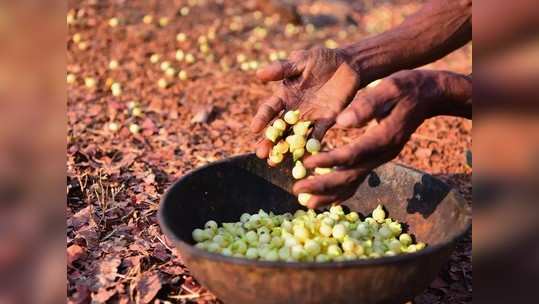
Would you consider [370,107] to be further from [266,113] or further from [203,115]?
[203,115]

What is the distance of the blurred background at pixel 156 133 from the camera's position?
5.64 feet

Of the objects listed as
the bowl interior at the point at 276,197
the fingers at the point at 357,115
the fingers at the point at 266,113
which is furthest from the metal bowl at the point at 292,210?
the fingers at the point at 357,115

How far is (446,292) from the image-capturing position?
130 inches

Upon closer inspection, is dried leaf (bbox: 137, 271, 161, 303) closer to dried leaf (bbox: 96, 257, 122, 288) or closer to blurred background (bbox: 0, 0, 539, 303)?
blurred background (bbox: 0, 0, 539, 303)

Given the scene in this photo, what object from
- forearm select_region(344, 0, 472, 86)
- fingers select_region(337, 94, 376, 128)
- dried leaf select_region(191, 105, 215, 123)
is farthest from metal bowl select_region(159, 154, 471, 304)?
dried leaf select_region(191, 105, 215, 123)

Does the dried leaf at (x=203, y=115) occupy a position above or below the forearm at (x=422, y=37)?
below

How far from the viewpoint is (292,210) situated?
11.3 ft

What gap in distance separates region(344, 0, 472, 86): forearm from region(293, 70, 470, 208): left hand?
34.4 inches

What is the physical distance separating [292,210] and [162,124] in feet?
7.07

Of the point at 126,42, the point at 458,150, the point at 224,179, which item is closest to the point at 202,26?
the point at 126,42

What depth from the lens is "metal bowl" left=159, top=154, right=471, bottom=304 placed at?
2277 millimetres

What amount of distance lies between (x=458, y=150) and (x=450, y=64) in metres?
2.12

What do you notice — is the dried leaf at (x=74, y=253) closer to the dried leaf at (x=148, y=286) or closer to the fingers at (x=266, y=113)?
the dried leaf at (x=148, y=286)

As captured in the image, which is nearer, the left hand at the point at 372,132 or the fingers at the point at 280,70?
the left hand at the point at 372,132
